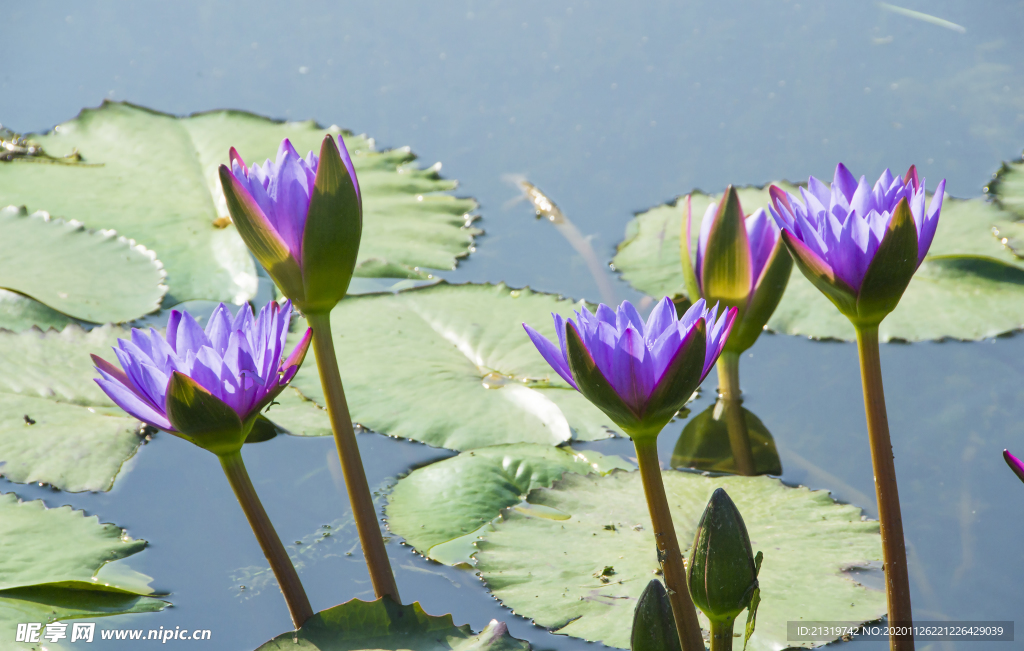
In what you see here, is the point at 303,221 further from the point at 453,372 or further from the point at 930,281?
the point at 930,281

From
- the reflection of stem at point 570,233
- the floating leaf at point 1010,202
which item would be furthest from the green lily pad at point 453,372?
the floating leaf at point 1010,202

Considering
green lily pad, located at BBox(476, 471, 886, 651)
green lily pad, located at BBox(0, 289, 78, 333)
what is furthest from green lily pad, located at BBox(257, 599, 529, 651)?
green lily pad, located at BBox(0, 289, 78, 333)

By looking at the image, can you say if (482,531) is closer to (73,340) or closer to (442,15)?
(73,340)

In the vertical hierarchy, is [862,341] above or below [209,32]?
below

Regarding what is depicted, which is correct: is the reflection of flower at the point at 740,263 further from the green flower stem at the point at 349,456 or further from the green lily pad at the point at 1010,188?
the green lily pad at the point at 1010,188

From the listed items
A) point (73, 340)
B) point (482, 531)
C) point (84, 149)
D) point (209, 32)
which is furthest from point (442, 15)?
point (482, 531)

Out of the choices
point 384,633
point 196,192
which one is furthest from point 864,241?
point 196,192
